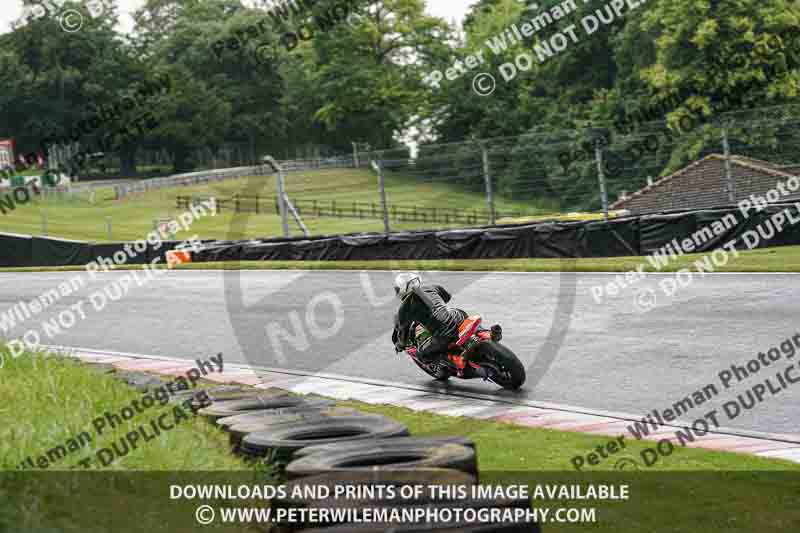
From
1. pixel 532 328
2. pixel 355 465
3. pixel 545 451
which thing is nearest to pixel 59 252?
pixel 532 328

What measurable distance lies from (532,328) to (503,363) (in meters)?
3.28

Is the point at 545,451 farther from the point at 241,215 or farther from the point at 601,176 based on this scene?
the point at 241,215

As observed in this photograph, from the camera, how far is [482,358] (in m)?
10.7

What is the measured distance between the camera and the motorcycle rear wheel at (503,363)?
34.3 ft

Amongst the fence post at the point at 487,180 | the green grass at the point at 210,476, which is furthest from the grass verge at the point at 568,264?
the green grass at the point at 210,476

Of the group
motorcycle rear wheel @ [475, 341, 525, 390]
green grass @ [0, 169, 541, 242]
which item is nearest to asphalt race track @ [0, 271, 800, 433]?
motorcycle rear wheel @ [475, 341, 525, 390]

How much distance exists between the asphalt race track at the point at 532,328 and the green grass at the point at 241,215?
864 cm

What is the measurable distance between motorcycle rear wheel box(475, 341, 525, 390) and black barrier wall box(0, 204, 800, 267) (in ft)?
32.1

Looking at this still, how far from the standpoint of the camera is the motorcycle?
34.5 feet

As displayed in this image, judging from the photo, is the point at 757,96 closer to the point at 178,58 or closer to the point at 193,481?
the point at 193,481

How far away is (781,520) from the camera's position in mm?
5973

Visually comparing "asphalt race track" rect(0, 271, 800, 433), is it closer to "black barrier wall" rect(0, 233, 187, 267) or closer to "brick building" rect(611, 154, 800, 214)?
"brick building" rect(611, 154, 800, 214)

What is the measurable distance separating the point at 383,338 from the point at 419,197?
19.6 meters

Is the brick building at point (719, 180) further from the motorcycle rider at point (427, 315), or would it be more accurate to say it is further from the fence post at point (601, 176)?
the motorcycle rider at point (427, 315)
